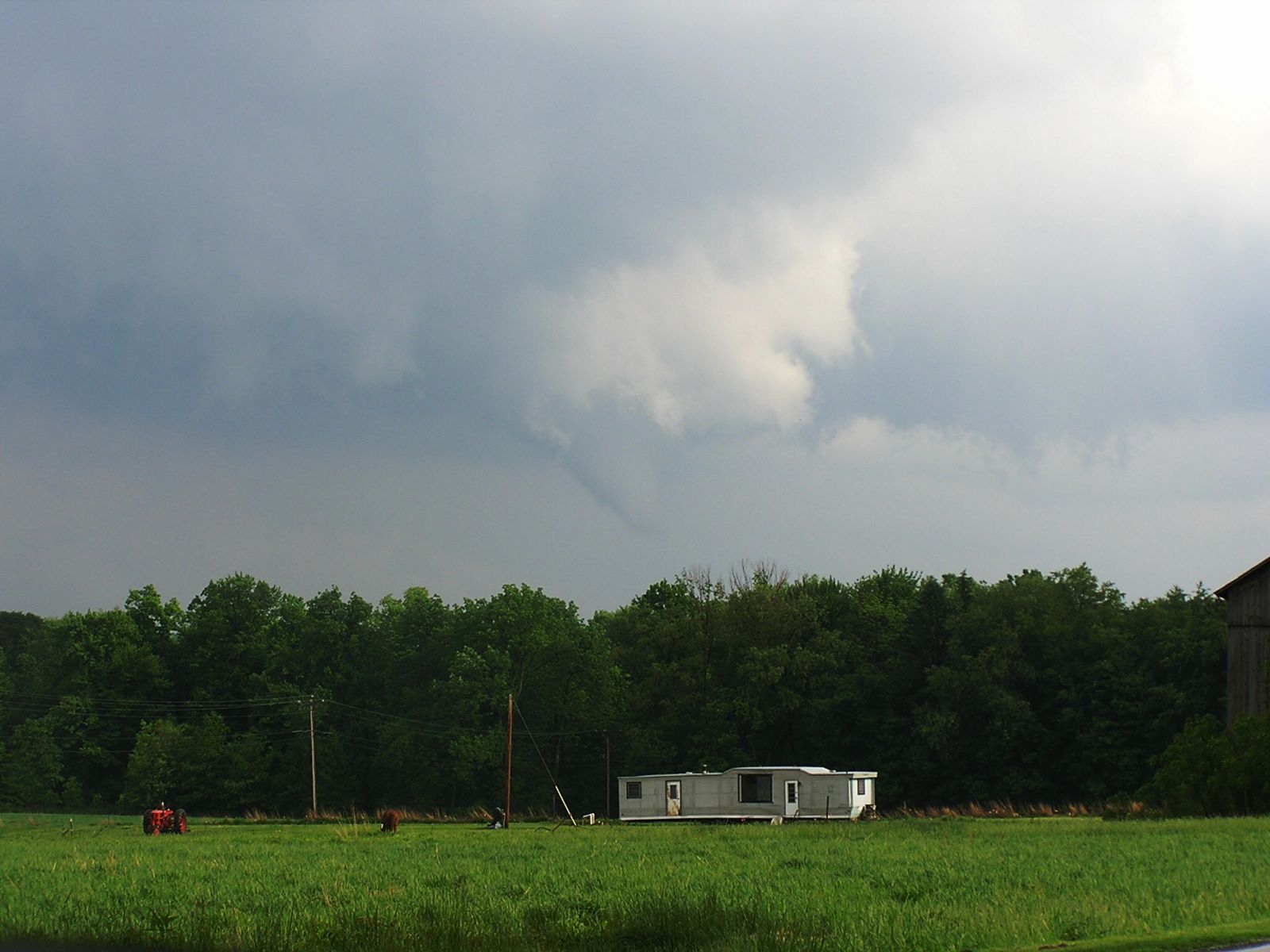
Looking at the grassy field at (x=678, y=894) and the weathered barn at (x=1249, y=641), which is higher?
the weathered barn at (x=1249, y=641)

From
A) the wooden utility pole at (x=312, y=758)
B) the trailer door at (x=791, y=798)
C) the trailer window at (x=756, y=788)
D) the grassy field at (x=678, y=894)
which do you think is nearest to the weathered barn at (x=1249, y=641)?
the grassy field at (x=678, y=894)

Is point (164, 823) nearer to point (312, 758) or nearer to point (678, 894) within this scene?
point (312, 758)

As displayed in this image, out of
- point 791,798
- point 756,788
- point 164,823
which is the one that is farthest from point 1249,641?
point 164,823

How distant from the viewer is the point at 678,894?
21109 mm

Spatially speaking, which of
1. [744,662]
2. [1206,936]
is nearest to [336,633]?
[744,662]

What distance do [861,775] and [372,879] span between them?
43622 millimetres

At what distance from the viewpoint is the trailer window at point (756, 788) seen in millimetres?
66000

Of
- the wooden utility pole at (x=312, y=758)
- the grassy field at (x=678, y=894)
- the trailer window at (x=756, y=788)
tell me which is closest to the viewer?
the grassy field at (x=678, y=894)

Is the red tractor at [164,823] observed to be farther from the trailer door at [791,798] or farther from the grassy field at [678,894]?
the trailer door at [791,798]

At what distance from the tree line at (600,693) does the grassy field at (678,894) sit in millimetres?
44669

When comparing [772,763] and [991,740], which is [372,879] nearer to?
[991,740]

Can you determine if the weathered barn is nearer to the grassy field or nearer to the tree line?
the grassy field

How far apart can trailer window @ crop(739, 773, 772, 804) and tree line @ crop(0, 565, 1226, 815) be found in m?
20.0

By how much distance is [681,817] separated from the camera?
222 ft
